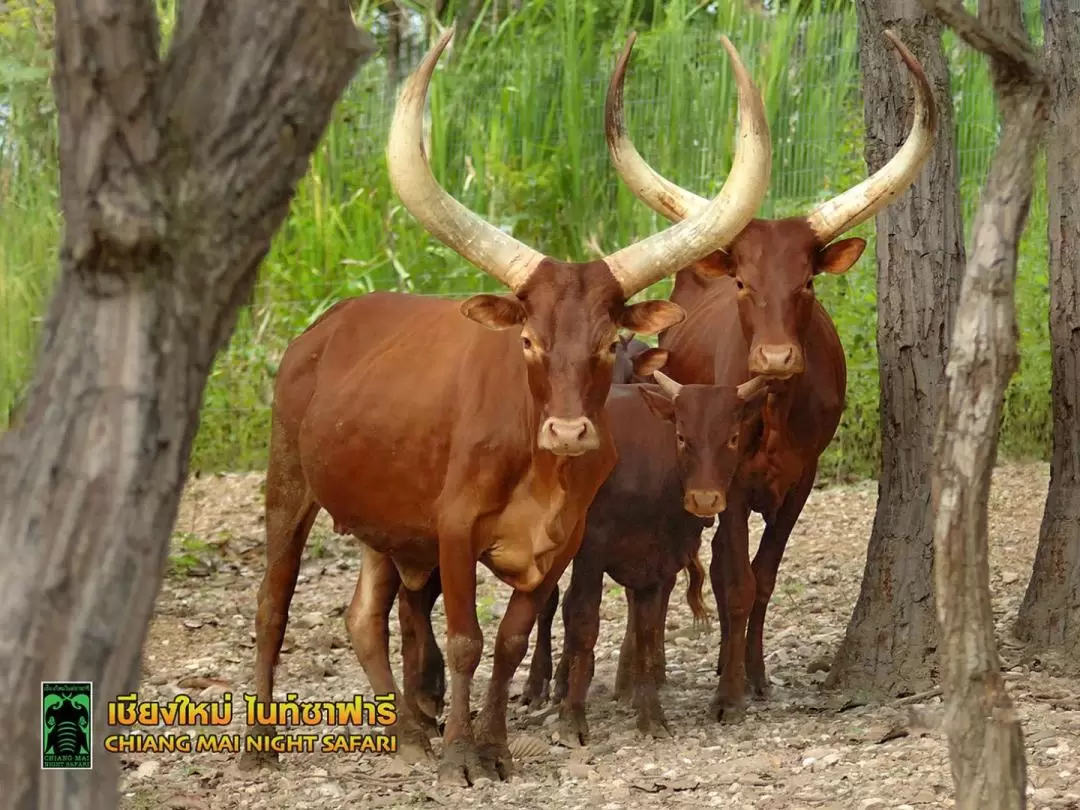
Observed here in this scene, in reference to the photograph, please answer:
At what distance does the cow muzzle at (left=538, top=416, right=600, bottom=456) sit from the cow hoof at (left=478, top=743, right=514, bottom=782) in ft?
3.54

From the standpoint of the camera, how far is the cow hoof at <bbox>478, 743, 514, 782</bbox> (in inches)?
227

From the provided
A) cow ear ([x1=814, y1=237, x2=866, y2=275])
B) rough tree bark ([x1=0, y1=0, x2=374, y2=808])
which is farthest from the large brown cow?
rough tree bark ([x1=0, y1=0, x2=374, y2=808])

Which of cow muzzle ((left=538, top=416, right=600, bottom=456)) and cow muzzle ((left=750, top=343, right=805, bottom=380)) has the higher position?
cow muzzle ((left=750, top=343, right=805, bottom=380))

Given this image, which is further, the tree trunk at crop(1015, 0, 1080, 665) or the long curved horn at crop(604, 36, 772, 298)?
the tree trunk at crop(1015, 0, 1080, 665)

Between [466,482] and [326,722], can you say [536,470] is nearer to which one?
[466,482]

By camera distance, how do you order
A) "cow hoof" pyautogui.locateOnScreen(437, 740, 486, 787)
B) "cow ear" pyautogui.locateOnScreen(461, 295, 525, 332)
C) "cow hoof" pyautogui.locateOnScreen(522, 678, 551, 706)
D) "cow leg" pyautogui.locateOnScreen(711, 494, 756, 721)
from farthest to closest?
"cow hoof" pyautogui.locateOnScreen(522, 678, 551, 706)
"cow leg" pyautogui.locateOnScreen(711, 494, 756, 721)
"cow ear" pyautogui.locateOnScreen(461, 295, 525, 332)
"cow hoof" pyautogui.locateOnScreen(437, 740, 486, 787)

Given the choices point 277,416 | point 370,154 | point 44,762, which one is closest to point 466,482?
point 277,416

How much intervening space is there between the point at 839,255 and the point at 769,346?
66 cm

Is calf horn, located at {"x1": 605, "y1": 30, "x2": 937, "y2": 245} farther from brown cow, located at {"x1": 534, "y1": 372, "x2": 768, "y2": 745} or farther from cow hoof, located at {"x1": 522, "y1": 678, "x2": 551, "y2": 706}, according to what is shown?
cow hoof, located at {"x1": 522, "y1": 678, "x2": 551, "y2": 706}

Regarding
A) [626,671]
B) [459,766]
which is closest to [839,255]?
[626,671]

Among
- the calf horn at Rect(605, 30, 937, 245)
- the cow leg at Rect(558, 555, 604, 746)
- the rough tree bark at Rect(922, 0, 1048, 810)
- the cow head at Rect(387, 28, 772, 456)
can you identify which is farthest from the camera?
the calf horn at Rect(605, 30, 937, 245)

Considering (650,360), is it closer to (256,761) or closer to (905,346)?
(905,346)

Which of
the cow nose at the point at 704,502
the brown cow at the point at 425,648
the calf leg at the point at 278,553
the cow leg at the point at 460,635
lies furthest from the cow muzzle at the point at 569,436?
the calf leg at the point at 278,553

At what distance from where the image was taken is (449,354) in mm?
6246
